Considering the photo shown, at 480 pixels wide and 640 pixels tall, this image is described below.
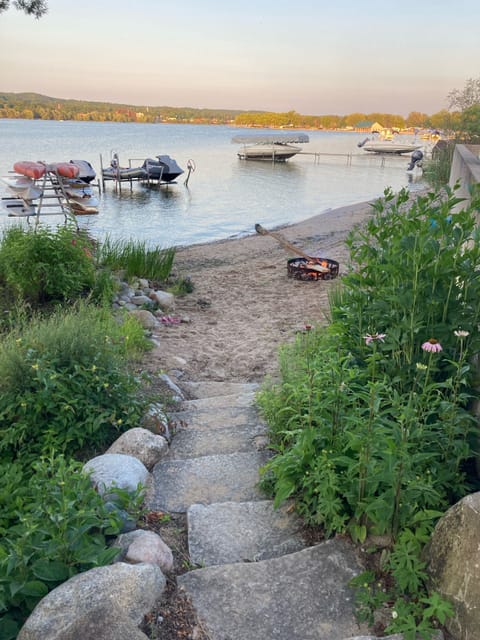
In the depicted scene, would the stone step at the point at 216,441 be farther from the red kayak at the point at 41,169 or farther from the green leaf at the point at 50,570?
the red kayak at the point at 41,169

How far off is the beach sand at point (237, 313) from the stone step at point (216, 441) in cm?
137

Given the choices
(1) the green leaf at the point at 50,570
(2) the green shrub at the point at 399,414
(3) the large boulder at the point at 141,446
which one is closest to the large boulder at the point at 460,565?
(2) the green shrub at the point at 399,414

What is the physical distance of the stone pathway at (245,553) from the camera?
2102mm

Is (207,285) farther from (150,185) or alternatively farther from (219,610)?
(150,185)

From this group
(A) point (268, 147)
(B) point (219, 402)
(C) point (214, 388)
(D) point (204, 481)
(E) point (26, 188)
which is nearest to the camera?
(D) point (204, 481)

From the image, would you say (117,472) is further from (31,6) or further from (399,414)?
(31,6)

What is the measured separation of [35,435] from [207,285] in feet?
22.7

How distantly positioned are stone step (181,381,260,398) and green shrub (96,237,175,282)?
13.8 feet

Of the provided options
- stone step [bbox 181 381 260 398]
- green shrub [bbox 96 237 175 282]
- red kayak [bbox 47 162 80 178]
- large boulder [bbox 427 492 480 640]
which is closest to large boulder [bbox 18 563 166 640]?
large boulder [bbox 427 492 480 640]

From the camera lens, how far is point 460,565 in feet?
6.43

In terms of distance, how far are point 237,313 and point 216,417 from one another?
4031 millimetres

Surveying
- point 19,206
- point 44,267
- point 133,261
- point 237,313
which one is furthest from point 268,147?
point 44,267

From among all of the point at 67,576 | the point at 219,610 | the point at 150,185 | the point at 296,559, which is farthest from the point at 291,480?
the point at 150,185

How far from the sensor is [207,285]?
10102 mm
